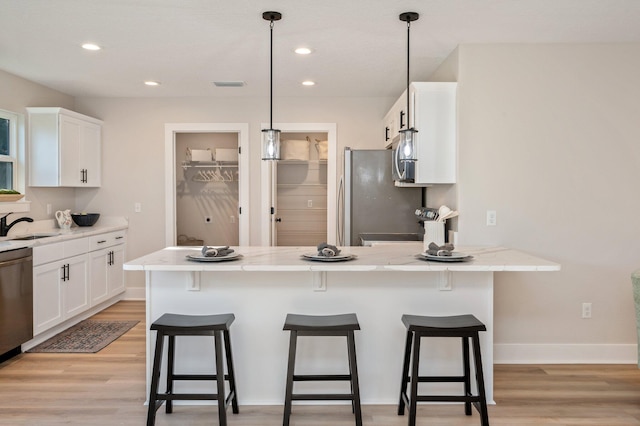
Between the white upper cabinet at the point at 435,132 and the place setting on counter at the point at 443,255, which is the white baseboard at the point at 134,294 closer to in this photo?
the white upper cabinet at the point at 435,132

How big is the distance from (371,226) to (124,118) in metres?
3.13

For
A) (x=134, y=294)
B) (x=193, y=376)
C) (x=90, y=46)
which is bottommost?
(x=134, y=294)

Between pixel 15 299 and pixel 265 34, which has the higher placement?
pixel 265 34

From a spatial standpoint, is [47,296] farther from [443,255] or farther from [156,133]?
[443,255]

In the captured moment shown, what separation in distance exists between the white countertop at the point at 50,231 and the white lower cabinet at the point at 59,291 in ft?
0.67

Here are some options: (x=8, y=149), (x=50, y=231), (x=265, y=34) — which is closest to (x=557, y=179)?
(x=265, y=34)

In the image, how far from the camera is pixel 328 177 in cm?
562

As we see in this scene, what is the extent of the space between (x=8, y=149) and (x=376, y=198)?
347 cm

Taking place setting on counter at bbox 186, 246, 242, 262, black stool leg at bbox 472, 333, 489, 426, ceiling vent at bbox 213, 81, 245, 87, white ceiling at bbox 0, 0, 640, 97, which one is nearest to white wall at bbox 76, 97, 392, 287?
ceiling vent at bbox 213, 81, 245, 87

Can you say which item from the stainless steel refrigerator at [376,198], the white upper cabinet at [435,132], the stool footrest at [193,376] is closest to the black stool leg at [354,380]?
the stool footrest at [193,376]

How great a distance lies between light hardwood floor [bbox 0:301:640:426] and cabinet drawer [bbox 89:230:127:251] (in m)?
1.42

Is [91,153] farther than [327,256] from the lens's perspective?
Yes

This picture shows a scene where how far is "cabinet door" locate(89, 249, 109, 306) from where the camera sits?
490 centimetres

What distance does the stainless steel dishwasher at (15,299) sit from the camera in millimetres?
3545
